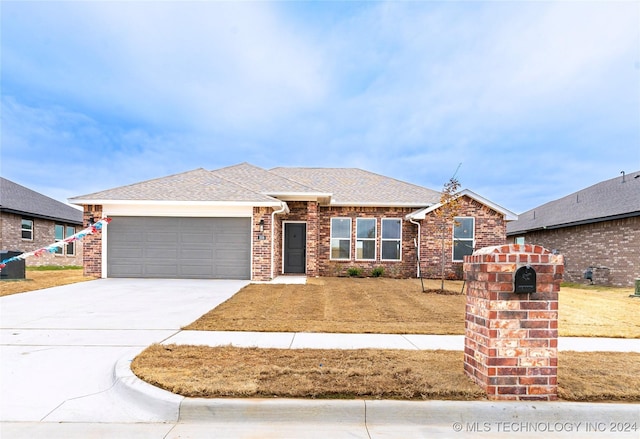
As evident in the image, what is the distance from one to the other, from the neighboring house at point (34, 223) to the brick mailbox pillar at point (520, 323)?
21.7 metres

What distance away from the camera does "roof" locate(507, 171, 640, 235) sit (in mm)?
14234

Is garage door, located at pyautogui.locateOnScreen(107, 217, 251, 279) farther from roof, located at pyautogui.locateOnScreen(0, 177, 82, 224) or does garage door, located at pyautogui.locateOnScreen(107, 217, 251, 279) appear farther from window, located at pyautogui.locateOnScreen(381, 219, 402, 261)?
roof, located at pyautogui.locateOnScreen(0, 177, 82, 224)

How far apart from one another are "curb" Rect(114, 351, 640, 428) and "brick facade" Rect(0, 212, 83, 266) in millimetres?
19443

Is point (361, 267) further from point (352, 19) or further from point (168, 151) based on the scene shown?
point (168, 151)

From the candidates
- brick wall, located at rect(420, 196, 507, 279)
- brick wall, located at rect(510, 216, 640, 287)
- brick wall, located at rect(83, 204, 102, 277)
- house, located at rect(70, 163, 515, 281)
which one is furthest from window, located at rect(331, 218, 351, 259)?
brick wall, located at rect(510, 216, 640, 287)

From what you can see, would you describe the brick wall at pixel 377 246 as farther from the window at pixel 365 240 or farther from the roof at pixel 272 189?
the roof at pixel 272 189

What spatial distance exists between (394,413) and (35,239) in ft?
77.3

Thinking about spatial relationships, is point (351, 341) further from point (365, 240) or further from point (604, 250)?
point (604, 250)

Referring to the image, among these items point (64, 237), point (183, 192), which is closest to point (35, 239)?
point (64, 237)

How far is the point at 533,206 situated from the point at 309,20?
19591 mm

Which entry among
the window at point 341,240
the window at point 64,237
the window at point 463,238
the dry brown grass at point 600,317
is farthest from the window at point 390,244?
the window at point 64,237

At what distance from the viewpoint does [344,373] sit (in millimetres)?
3689

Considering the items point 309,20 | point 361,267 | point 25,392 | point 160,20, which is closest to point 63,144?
point 160,20

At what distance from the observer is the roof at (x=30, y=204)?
18375 millimetres
